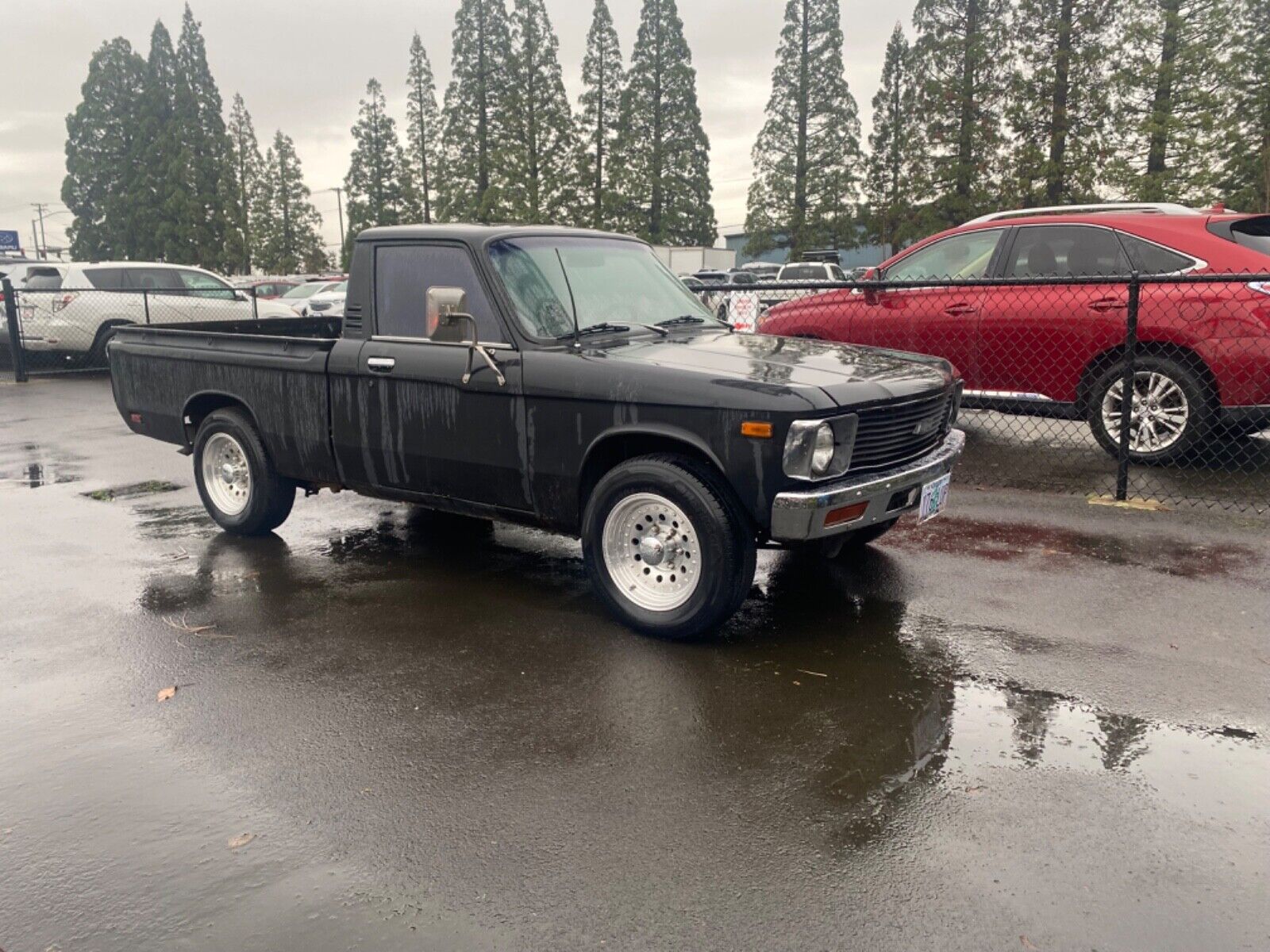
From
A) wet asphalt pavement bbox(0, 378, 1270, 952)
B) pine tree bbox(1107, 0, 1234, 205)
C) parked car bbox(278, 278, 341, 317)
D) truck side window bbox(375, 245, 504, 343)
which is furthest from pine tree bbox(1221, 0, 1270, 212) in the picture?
truck side window bbox(375, 245, 504, 343)

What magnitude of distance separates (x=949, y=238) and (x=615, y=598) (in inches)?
221

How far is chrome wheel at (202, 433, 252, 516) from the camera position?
651 cm

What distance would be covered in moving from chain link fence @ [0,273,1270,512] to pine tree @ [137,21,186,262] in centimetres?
4932

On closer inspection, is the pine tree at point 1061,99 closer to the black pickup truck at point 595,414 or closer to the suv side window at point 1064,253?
the suv side window at point 1064,253

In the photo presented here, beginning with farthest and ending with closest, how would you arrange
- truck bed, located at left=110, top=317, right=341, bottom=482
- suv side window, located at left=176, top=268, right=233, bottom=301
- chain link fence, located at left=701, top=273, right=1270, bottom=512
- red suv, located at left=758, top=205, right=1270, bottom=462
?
1. suv side window, located at left=176, top=268, right=233, bottom=301
2. red suv, located at left=758, top=205, right=1270, bottom=462
3. chain link fence, located at left=701, top=273, right=1270, bottom=512
4. truck bed, located at left=110, top=317, right=341, bottom=482

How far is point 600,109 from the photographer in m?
47.1

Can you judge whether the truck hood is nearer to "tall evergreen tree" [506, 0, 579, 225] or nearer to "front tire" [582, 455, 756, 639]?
"front tire" [582, 455, 756, 639]

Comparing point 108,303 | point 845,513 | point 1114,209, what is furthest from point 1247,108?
point 845,513

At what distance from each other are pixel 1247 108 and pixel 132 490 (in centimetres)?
3014

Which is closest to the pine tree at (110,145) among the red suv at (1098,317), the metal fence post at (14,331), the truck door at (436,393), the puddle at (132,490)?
the metal fence post at (14,331)

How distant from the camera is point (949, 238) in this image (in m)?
8.80

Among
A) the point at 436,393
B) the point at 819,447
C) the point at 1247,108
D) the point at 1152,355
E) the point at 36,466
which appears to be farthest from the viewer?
the point at 1247,108

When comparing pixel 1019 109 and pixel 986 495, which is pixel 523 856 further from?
pixel 1019 109

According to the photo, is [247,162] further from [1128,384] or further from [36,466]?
[1128,384]
